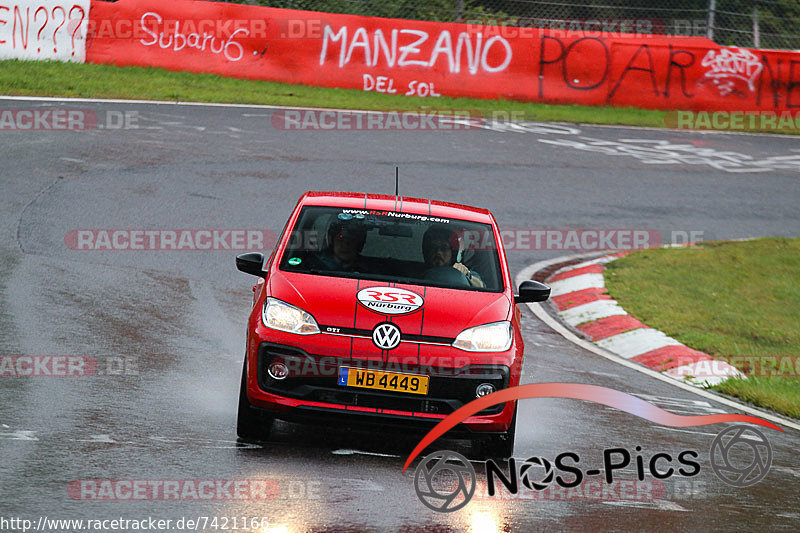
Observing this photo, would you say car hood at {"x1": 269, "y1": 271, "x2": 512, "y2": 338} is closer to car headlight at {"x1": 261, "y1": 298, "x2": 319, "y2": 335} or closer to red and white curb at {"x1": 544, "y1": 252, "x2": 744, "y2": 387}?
car headlight at {"x1": 261, "y1": 298, "x2": 319, "y2": 335}

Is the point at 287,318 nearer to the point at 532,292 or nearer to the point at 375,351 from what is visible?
the point at 375,351

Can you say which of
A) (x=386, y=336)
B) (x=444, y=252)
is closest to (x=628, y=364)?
(x=444, y=252)

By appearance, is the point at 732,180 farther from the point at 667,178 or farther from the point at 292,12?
the point at 292,12

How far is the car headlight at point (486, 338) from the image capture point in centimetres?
644

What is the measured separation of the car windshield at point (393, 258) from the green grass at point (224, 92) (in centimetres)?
1303

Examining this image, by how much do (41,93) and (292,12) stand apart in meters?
5.48

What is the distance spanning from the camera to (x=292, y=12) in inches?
866

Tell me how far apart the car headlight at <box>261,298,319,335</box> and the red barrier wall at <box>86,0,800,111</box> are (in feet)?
52.0

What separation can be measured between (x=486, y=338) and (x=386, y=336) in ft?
2.05

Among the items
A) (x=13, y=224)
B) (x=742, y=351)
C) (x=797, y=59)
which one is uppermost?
(x=797, y=59)

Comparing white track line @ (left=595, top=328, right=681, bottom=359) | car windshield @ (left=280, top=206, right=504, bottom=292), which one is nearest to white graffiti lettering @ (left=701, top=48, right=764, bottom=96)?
white track line @ (left=595, top=328, right=681, bottom=359)

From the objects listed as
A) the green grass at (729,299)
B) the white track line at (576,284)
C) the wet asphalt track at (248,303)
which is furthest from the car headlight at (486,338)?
the white track line at (576,284)

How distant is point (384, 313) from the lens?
6426 mm

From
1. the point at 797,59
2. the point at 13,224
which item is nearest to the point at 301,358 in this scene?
the point at 13,224
